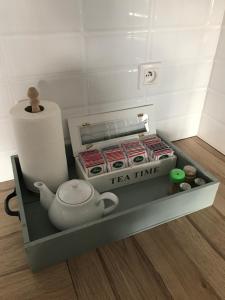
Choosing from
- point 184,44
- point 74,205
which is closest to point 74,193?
point 74,205

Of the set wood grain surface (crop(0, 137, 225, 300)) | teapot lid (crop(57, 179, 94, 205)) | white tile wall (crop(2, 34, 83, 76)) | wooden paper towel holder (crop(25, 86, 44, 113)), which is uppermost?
white tile wall (crop(2, 34, 83, 76))

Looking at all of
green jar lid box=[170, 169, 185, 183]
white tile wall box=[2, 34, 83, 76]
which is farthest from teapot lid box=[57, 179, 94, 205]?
white tile wall box=[2, 34, 83, 76]

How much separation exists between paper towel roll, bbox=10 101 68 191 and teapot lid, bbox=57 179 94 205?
12cm

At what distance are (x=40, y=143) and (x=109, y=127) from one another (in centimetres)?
25

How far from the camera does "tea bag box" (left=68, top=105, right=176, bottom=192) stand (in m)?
0.74

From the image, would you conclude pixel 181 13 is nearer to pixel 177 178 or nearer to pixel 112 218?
pixel 177 178

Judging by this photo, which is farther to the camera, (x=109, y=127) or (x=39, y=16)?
(x=109, y=127)

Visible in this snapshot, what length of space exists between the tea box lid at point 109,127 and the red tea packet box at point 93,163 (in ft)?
0.13

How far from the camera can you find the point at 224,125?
0.92 metres

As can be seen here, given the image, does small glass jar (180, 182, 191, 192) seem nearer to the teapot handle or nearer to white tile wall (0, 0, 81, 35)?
the teapot handle

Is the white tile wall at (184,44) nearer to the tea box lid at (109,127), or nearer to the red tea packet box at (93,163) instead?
the tea box lid at (109,127)

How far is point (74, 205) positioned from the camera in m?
0.57

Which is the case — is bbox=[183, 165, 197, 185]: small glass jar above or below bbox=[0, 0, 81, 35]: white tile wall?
below

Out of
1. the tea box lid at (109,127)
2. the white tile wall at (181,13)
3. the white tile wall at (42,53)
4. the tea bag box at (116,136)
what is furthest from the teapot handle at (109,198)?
the white tile wall at (181,13)
